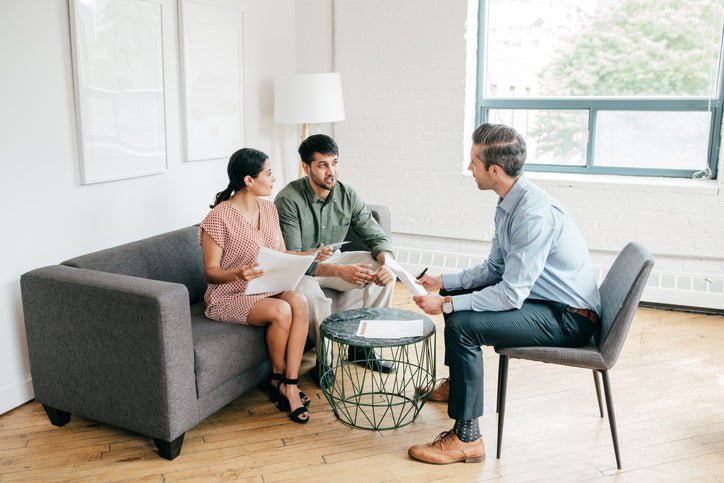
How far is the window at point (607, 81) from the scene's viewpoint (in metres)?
4.32

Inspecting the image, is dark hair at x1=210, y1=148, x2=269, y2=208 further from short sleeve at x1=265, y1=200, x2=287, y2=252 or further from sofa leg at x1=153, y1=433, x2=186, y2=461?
sofa leg at x1=153, y1=433, x2=186, y2=461

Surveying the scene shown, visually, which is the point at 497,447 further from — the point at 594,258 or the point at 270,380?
the point at 594,258

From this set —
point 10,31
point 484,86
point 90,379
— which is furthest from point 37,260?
point 484,86

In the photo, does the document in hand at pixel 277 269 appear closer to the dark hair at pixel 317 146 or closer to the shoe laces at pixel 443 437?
the dark hair at pixel 317 146

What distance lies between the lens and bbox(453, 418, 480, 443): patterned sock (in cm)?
260

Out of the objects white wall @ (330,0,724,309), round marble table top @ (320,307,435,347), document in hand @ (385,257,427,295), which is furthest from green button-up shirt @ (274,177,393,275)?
white wall @ (330,0,724,309)

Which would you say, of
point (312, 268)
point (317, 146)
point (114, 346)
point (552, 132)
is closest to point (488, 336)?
point (312, 268)

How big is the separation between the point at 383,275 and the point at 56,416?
153 centimetres

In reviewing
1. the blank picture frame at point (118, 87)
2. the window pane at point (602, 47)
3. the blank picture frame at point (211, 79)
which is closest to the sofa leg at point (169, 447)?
the blank picture frame at point (118, 87)

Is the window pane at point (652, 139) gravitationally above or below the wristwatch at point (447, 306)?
above

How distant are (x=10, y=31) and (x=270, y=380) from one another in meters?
1.83

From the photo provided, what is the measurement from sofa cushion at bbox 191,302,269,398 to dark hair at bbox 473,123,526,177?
1.22 m

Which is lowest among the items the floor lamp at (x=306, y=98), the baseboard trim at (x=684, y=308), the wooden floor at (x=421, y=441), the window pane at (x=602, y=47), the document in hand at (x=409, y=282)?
the wooden floor at (x=421, y=441)

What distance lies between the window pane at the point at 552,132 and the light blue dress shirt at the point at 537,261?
2.25m
